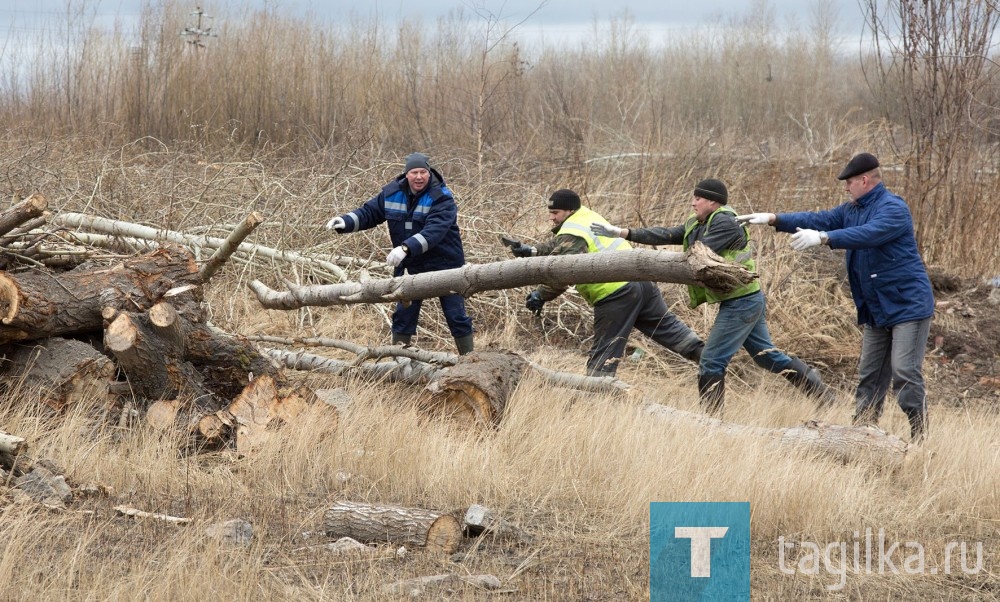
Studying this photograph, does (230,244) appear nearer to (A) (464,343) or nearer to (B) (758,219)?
(A) (464,343)

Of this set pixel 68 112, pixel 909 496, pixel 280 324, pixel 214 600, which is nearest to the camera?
pixel 214 600

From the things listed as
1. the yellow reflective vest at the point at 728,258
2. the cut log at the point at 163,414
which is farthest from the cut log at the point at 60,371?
the yellow reflective vest at the point at 728,258

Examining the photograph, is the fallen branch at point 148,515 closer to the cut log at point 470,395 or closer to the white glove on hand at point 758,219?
the cut log at point 470,395

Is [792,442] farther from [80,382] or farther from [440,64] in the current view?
[440,64]

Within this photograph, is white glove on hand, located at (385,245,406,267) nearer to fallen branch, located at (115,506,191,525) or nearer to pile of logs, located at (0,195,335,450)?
pile of logs, located at (0,195,335,450)

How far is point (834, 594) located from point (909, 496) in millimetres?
1518

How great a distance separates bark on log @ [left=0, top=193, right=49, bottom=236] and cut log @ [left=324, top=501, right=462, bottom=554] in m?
2.71

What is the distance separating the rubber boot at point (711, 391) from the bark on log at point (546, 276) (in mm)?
1699

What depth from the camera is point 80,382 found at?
5.33 metres

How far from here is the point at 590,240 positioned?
6547 millimetres

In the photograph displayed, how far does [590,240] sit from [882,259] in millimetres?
1913

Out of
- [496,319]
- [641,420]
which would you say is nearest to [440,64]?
[496,319]

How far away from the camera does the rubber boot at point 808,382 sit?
23.1 ft

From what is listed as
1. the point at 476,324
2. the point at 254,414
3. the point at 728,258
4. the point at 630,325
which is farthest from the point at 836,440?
the point at 476,324
